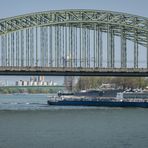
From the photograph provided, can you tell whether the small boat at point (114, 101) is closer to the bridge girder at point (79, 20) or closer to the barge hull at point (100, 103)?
the barge hull at point (100, 103)

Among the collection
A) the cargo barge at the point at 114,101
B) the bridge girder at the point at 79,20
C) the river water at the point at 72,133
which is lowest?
the river water at the point at 72,133

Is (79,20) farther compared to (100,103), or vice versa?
(100,103)

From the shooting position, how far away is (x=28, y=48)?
339ft

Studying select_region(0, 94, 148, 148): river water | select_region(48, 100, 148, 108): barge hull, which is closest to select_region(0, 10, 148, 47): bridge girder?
select_region(48, 100, 148, 108): barge hull

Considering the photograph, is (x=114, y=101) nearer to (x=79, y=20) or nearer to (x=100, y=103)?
(x=100, y=103)

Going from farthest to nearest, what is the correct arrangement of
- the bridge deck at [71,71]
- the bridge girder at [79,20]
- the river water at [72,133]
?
the bridge girder at [79,20], the bridge deck at [71,71], the river water at [72,133]

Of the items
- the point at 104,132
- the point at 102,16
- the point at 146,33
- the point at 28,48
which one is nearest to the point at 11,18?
the point at 28,48

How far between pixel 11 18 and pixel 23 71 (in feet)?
47.6

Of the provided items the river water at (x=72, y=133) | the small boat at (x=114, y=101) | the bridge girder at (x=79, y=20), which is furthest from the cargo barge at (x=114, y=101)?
the river water at (x=72, y=133)

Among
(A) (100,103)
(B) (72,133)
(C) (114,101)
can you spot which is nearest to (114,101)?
(C) (114,101)

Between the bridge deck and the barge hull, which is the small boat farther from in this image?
the bridge deck

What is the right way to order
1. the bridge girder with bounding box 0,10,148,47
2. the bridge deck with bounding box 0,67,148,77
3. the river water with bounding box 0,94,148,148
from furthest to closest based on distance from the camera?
the bridge girder with bounding box 0,10,148,47, the bridge deck with bounding box 0,67,148,77, the river water with bounding box 0,94,148,148

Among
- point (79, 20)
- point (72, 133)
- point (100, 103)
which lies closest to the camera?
point (72, 133)

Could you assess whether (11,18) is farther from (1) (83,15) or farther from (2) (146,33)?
(2) (146,33)
